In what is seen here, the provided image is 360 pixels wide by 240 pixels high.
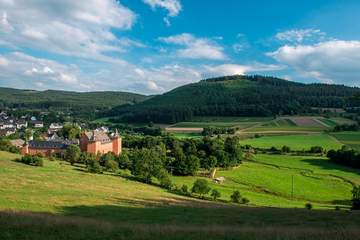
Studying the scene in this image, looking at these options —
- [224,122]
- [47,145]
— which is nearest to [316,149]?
[224,122]

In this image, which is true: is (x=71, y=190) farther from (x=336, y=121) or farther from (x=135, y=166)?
(x=336, y=121)

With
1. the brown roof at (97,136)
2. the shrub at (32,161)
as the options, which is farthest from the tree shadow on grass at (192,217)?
the brown roof at (97,136)

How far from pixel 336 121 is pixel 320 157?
5488cm

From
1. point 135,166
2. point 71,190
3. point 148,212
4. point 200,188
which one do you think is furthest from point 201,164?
point 148,212

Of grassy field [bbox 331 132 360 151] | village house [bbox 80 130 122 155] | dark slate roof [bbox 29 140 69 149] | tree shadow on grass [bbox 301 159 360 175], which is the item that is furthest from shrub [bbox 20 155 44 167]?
grassy field [bbox 331 132 360 151]

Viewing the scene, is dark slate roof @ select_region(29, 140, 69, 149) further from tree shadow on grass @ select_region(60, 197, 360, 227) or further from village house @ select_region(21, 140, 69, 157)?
tree shadow on grass @ select_region(60, 197, 360, 227)

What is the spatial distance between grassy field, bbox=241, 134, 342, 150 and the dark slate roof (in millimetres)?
56705

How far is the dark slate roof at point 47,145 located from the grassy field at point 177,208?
147 feet

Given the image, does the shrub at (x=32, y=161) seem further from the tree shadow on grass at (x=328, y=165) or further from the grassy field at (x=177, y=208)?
the tree shadow on grass at (x=328, y=165)

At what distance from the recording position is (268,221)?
3161 cm

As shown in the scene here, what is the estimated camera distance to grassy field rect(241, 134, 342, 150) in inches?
4668

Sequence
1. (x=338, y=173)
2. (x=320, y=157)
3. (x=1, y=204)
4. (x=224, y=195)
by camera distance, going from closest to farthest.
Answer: (x=1, y=204)
(x=224, y=195)
(x=338, y=173)
(x=320, y=157)

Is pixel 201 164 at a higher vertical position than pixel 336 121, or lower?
lower

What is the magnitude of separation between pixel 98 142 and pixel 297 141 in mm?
64334
